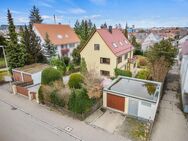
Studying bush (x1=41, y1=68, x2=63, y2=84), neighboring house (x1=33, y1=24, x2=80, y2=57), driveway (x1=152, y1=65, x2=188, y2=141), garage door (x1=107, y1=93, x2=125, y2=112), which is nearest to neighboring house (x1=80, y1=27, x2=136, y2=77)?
bush (x1=41, y1=68, x2=63, y2=84)

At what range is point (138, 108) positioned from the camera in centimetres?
1397

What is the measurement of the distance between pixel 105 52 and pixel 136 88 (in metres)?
9.54

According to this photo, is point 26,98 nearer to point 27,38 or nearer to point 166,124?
point 27,38

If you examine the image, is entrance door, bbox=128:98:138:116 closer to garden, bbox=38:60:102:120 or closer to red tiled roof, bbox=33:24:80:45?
garden, bbox=38:60:102:120

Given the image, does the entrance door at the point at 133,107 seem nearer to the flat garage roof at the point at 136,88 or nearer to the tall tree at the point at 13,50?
the flat garage roof at the point at 136,88

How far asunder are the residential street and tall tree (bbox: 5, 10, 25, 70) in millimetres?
10492

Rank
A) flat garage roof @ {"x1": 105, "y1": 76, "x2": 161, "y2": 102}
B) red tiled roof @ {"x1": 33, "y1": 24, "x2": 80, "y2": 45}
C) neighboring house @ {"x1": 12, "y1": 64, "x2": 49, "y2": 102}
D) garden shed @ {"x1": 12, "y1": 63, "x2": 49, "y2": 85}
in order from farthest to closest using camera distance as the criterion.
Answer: red tiled roof @ {"x1": 33, "y1": 24, "x2": 80, "y2": 45} < garden shed @ {"x1": 12, "y1": 63, "x2": 49, "y2": 85} < neighboring house @ {"x1": 12, "y1": 64, "x2": 49, "y2": 102} < flat garage roof @ {"x1": 105, "y1": 76, "x2": 161, "y2": 102}

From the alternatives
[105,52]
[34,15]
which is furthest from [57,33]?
[34,15]

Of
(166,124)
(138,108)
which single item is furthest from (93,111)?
(166,124)

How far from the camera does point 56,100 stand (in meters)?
15.3

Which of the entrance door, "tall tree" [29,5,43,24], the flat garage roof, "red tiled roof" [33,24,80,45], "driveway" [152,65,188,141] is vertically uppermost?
"tall tree" [29,5,43,24]

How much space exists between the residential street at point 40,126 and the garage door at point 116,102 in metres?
3.51

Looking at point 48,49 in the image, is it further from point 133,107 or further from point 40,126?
point 133,107

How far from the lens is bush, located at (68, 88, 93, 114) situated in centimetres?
1388
